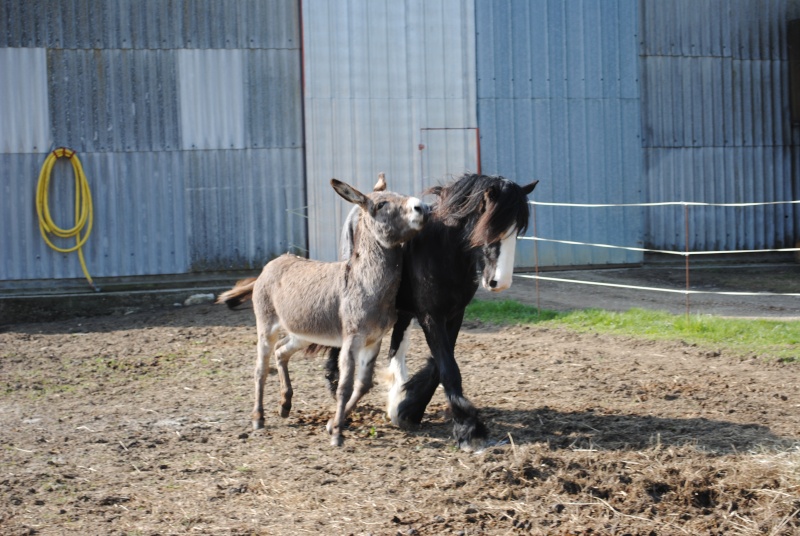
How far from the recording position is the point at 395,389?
6715mm

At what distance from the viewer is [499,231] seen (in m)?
5.82

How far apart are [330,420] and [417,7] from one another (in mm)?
10089

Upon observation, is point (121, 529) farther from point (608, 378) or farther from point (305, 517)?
point (608, 378)

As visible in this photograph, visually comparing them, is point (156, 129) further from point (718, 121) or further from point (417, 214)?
point (718, 121)

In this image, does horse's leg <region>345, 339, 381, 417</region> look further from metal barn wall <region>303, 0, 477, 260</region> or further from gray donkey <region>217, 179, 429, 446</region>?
metal barn wall <region>303, 0, 477, 260</region>

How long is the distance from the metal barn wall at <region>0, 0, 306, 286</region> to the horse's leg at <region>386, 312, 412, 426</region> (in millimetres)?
8072

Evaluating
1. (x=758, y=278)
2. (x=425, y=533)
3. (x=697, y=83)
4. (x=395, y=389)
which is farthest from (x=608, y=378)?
(x=697, y=83)

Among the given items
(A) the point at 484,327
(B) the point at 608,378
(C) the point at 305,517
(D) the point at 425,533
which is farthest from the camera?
(A) the point at 484,327

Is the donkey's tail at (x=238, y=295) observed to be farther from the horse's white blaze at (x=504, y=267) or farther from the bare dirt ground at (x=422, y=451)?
the horse's white blaze at (x=504, y=267)

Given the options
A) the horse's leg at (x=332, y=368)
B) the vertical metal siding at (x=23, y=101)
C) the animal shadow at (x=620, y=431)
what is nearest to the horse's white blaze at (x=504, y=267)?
the animal shadow at (x=620, y=431)

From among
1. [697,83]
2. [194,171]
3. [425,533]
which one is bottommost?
[425,533]

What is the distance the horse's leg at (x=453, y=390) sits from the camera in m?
5.90

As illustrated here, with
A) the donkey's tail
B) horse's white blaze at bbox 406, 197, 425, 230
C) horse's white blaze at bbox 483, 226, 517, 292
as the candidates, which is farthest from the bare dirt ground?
horse's white blaze at bbox 406, 197, 425, 230

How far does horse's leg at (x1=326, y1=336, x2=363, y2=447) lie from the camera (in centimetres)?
616
